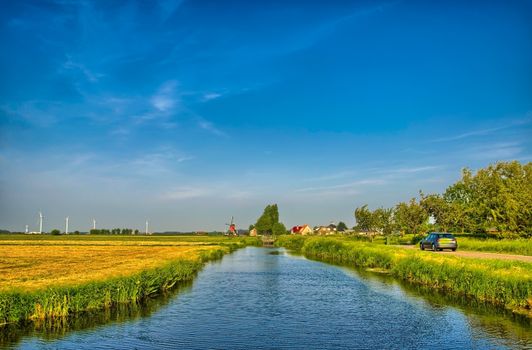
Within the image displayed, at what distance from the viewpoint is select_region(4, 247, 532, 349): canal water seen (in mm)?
18500

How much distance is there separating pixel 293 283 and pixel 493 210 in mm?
35190

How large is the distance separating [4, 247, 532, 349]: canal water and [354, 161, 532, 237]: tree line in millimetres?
30265

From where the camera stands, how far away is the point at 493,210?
60406 mm

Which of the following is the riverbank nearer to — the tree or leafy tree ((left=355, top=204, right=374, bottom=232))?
the tree

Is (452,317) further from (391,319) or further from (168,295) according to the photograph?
(168,295)

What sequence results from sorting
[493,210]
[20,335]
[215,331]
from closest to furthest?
[20,335] → [215,331] → [493,210]

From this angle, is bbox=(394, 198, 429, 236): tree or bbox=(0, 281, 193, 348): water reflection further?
bbox=(394, 198, 429, 236): tree

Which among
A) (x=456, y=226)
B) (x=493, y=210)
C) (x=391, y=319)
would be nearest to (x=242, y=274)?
(x=391, y=319)

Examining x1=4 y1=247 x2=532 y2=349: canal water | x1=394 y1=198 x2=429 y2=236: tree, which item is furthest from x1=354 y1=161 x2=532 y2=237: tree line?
x1=4 y1=247 x2=532 y2=349: canal water

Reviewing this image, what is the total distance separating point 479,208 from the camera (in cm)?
6675

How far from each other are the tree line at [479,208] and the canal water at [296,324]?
30265mm

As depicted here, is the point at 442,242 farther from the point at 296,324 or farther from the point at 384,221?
the point at 384,221

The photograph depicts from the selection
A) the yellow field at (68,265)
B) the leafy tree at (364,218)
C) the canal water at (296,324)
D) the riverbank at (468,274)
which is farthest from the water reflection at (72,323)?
the leafy tree at (364,218)

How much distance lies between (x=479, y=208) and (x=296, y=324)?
175 ft
